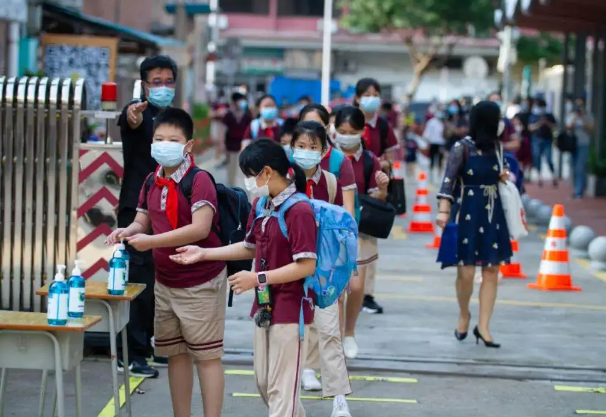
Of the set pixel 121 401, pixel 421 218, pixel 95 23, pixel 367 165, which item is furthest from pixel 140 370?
pixel 95 23

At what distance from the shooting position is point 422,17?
2096 inches

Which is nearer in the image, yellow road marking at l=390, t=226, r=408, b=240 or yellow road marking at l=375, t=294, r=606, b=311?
yellow road marking at l=375, t=294, r=606, b=311

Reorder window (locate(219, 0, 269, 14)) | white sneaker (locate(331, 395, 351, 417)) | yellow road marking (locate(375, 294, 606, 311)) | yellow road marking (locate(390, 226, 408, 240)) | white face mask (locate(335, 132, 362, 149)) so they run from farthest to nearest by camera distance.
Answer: window (locate(219, 0, 269, 14))
yellow road marking (locate(390, 226, 408, 240))
yellow road marking (locate(375, 294, 606, 311))
white face mask (locate(335, 132, 362, 149))
white sneaker (locate(331, 395, 351, 417))

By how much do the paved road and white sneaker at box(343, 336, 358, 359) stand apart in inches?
2.8

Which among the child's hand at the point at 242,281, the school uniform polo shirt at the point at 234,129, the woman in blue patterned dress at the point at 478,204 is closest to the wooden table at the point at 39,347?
the child's hand at the point at 242,281

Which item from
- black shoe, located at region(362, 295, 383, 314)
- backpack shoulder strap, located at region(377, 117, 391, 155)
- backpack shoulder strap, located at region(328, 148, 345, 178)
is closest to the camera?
backpack shoulder strap, located at region(328, 148, 345, 178)

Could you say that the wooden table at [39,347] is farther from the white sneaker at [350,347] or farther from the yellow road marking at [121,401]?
the white sneaker at [350,347]

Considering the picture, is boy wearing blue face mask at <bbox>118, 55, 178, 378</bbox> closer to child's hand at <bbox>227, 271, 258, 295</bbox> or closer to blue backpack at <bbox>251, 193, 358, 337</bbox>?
blue backpack at <bbox>251, 193, 358, 337</bbox>

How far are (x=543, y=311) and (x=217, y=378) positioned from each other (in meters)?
5.59

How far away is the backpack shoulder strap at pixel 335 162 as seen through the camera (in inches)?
302

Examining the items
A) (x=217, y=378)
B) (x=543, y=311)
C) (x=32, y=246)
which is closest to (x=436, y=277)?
(x=543, y=311)

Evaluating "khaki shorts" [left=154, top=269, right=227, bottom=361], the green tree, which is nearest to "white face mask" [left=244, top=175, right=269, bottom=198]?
"khaki shorts" [left=154, top=269, right=227, bottom=361]

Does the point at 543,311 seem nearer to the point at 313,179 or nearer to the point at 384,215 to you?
the point at 384,215

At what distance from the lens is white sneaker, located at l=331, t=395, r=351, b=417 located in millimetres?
6930
